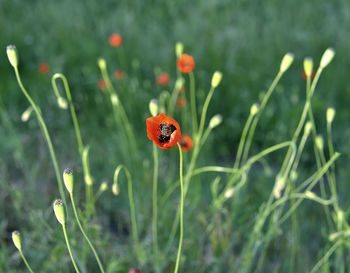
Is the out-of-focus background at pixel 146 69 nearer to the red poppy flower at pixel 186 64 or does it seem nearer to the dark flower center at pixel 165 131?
the red poppy flower at pixel 186 64

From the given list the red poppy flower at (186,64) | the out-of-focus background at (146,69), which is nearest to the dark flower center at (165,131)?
the red poppy flower at (186,64)

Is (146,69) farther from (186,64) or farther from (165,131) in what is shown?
(165,131)

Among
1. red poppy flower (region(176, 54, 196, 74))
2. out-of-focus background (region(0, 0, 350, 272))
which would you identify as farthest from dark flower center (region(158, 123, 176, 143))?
out-of-focus background (region(0, 0, 350, 272))

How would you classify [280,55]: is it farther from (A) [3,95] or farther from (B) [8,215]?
(B) [8,215]

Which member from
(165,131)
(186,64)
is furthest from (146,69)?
(165,131)

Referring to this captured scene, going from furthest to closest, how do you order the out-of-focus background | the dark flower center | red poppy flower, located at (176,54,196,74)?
the out-of-focus background → red poppy flower, located at (176,54,196,74) → the dark flower center

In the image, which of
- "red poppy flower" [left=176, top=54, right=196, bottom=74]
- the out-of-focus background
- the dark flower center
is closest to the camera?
the dark flower center

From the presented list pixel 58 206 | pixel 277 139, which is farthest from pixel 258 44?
pixel 58 206

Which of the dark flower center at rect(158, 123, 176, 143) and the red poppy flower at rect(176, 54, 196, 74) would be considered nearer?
the dark flower center at rect(158, 123, 176, 143)

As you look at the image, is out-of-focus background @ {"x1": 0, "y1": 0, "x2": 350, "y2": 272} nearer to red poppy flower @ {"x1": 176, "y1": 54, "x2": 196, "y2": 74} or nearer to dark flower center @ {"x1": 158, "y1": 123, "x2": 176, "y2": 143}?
red poppy flower @ {"x1": 176, "y1": 54, "x2": 196, "y2": 74}
